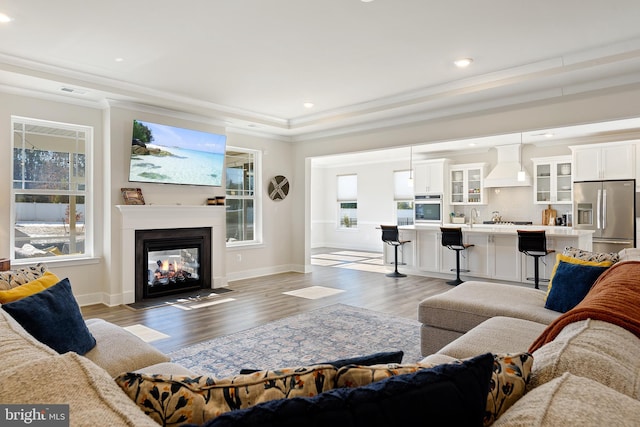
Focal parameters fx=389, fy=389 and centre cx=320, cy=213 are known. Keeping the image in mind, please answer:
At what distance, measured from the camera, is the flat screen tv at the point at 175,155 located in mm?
5285

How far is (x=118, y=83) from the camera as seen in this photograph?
4.78 m

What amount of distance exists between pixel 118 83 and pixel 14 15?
1592 millimetres

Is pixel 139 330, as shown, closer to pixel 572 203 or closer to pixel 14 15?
pixel 14 15

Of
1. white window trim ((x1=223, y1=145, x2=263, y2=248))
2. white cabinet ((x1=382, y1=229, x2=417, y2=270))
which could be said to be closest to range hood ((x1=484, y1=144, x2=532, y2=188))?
white cabinet ((x1=382, y1=229, x2=417, y2=270))

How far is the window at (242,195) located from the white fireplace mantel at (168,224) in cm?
57

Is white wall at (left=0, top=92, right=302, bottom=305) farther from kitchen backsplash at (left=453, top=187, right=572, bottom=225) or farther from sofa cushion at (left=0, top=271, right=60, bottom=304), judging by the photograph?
kitchen backsplash at (left=453, top=187, right=572, bottom=225)

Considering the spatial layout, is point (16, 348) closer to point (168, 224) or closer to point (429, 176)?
point (168, 224)

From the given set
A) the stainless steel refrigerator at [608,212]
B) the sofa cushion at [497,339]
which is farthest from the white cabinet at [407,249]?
the sofa cushion at [497,339]

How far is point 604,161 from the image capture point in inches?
287

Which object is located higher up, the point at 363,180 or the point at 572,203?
the point at 363,180

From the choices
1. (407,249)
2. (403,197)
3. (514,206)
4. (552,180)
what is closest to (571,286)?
(407,249)

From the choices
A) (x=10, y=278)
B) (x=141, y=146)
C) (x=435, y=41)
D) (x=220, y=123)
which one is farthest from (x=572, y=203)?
(x=10, y=278)

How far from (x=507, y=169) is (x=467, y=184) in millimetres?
965

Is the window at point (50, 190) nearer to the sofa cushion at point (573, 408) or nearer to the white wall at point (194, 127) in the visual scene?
the white wall at point (194, 127)
